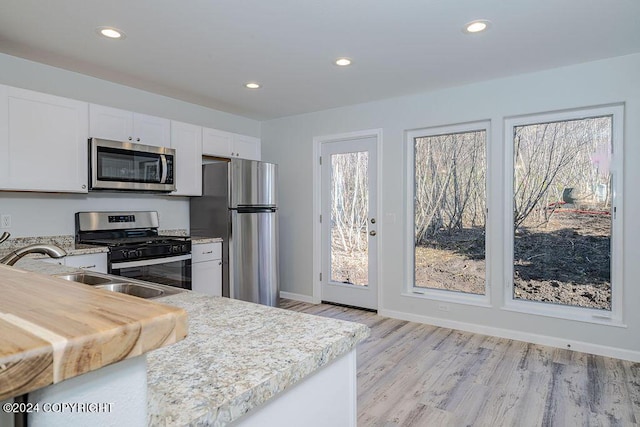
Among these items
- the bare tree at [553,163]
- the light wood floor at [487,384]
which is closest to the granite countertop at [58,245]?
the light wood floor at [487,384]

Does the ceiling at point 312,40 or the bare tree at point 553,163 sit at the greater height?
the ceiling at point 312,40

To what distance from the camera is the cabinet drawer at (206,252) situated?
3.69 meters

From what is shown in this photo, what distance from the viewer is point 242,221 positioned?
13.3ft

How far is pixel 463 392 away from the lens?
2.47 m

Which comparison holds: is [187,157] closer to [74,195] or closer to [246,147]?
[246,147]

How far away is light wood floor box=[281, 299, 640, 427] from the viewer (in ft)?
7.15

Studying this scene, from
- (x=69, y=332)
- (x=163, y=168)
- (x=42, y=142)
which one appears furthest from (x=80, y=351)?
(x=163, y=168)

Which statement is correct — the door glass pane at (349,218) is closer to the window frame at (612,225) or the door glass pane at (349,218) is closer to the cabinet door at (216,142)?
the cabinet door at (216,142)

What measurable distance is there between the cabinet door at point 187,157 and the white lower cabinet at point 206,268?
0.64 metres

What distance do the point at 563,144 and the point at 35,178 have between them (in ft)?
14.2

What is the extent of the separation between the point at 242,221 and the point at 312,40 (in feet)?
6.86

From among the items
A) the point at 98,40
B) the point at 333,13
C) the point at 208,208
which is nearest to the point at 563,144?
the point at 333,13

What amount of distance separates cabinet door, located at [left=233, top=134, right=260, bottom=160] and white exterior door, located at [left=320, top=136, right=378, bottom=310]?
0.89 meters

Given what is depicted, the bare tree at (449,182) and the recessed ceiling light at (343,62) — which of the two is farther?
the bare tree at (449,182)
